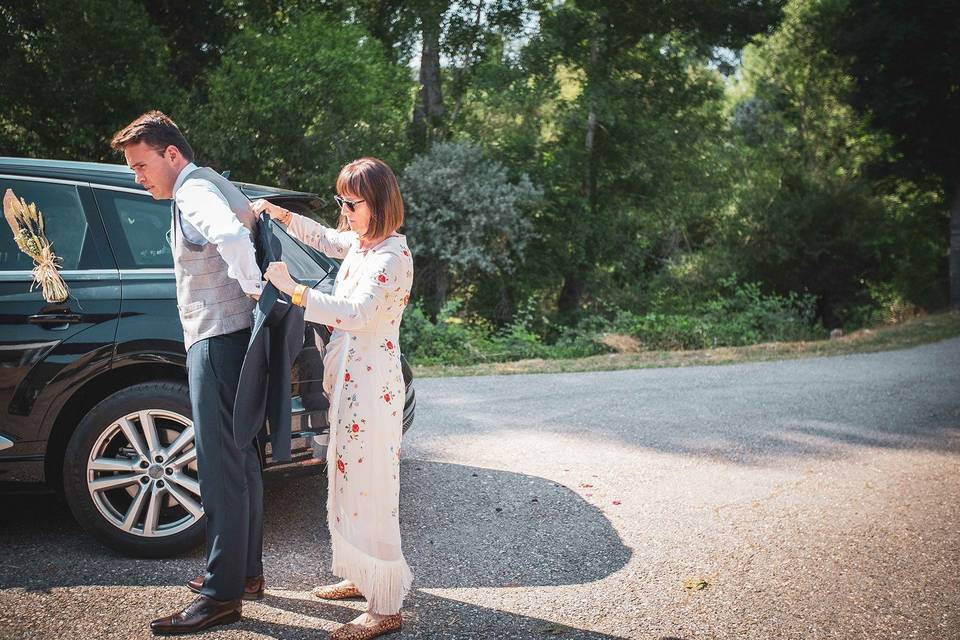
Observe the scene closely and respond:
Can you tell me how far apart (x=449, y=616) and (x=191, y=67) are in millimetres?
17755

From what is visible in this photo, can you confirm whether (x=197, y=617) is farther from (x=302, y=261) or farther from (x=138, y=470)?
(x=302, y=261)

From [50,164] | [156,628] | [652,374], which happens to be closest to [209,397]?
[156,628]

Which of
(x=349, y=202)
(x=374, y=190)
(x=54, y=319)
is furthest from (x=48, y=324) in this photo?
(x=374, y=190)

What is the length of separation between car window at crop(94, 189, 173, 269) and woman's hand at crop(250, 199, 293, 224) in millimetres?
814

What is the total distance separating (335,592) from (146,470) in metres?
1.10

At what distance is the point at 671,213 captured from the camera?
20.2 meters

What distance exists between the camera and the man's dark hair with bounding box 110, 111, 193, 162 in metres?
3.40

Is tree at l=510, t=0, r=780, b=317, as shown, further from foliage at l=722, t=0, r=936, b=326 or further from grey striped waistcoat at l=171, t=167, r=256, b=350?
grey striped waistcoat at l=171, t=167, r=256, b=350

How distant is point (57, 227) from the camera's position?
4.25 meters

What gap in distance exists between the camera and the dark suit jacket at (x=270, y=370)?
336 centimetres

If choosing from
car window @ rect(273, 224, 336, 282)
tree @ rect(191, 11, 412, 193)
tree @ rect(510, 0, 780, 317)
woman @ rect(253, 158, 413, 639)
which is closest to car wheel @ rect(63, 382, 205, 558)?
car window @ rect(273, 224, 336, 282)

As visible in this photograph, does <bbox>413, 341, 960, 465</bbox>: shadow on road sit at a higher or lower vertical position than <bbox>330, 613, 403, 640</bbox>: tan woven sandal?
higher

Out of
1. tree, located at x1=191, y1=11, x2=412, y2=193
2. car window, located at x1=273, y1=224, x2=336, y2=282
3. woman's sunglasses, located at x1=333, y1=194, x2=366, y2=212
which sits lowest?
car window, located at x1=273, y1=224, x2=336, y2=282

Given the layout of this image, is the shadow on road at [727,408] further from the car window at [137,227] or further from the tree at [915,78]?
the tree at [915,78]
